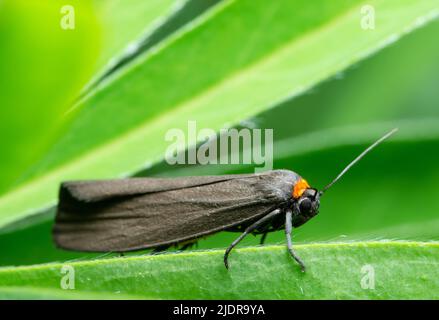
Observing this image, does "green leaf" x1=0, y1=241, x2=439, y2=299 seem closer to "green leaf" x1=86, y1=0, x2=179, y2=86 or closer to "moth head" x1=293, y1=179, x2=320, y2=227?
"green leaf" x1=86, y1=0, x2=179, y2=86

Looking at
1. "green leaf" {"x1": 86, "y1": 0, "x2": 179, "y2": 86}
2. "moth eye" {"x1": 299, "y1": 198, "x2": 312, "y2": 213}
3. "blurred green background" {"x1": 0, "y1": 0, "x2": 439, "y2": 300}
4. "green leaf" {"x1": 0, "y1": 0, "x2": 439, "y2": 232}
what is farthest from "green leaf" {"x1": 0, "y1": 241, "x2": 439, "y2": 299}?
"moth eye" {"x1": 299, "y1": 198, "x2": 312, "y2": 213}

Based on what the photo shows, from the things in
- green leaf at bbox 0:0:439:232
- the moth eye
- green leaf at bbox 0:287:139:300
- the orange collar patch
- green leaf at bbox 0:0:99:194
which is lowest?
green leaf at bbox 0:287:139:300

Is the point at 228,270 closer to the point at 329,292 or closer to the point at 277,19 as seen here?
the point at 329,292

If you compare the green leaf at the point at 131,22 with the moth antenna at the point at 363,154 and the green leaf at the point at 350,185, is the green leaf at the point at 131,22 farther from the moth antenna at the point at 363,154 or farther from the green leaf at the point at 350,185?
the moth antenna at the point at 363,154

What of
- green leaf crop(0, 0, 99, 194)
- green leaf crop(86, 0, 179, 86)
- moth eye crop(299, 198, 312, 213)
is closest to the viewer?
green leaf crop(0, 0, 99, 194)

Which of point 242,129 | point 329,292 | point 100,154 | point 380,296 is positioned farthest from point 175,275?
point 242,129

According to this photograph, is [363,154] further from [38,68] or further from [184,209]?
[38,68]

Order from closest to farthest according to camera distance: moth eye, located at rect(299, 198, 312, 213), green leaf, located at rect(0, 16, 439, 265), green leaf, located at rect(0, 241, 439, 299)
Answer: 1. green leaf, located at rect(0, 241, 439, 299)
2. green leaf, located at rect(0, 16, 439, 265)
3. moth eye, located at rect(299, 198, 312, 213)

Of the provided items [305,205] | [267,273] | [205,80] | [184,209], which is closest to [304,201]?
[305,205]
